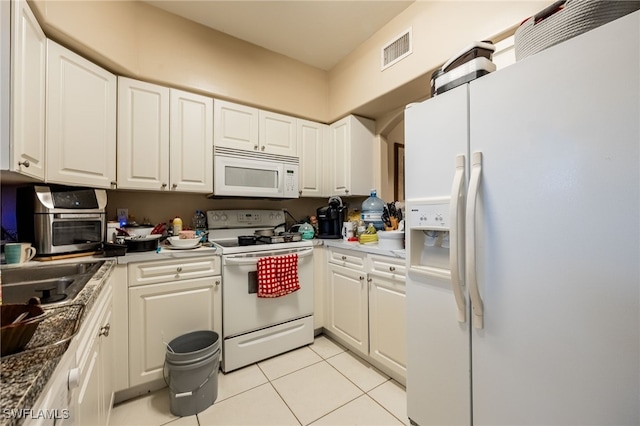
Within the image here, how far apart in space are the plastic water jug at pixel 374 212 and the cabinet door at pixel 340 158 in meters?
0.30

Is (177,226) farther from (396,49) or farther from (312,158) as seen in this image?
(396,49)

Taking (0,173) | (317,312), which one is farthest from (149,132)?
(317,312)

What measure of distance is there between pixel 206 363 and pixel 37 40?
1950mm

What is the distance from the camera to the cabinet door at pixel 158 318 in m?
1.53

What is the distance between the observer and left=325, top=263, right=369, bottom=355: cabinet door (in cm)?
192

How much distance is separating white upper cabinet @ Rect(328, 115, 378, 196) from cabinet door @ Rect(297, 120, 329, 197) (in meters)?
0.10

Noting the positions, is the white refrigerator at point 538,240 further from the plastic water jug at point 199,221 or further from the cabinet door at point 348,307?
the plastic water jug at point 199,221

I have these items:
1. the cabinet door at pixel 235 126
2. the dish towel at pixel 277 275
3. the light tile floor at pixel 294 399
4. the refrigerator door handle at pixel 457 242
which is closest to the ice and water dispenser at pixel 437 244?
the refrigerator door handle at pixel 457 242

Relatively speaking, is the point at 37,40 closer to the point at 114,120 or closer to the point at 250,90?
the point at 114,120

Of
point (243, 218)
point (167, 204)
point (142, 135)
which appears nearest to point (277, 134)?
point (243, 218)

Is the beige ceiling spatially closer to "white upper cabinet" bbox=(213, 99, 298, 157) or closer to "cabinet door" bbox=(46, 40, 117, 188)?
"white upper cabinet" bbox=(213, 99, 298, 157)

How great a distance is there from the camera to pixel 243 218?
2.53 meters

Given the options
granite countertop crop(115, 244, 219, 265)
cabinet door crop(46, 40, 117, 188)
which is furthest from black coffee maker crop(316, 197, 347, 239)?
cabinet door crop(46, 40, 117, 188)

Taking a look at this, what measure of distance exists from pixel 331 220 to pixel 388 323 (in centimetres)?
110
